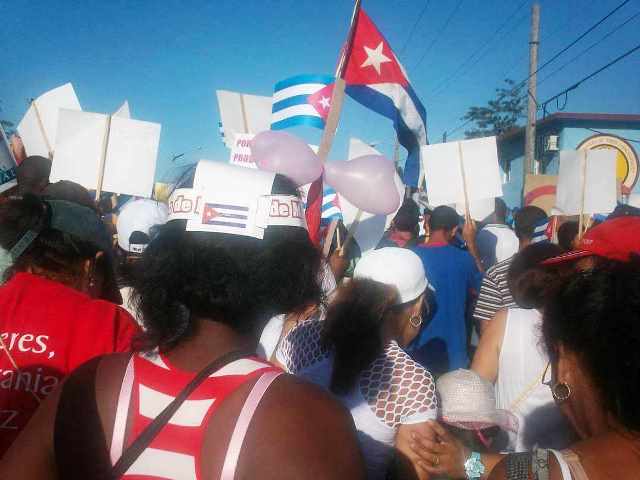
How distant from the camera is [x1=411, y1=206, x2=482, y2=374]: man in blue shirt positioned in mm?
3785

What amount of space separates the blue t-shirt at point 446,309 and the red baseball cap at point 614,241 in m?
2.20

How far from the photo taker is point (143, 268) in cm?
145

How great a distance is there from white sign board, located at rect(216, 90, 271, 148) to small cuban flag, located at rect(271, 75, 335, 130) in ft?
3.05

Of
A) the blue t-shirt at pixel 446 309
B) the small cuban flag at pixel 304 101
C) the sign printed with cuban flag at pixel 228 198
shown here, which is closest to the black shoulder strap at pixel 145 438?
the sign printed with cuban flag at pixel 228 198

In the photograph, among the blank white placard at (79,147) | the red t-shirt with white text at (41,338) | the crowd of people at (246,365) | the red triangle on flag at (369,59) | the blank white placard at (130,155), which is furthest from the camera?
the blank white placard at (130,155)

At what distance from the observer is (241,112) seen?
509cm

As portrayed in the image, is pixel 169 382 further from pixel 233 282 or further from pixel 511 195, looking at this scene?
pixel 511 195

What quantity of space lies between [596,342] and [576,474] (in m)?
0.32

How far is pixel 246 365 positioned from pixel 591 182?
5.19 m

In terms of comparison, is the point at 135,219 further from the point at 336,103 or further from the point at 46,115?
the point at 46,115

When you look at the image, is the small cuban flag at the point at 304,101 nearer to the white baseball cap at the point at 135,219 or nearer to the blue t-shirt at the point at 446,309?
the white baseball cap at the point at 135,219

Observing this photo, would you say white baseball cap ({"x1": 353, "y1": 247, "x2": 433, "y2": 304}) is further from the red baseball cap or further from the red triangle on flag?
the red triangle on flag

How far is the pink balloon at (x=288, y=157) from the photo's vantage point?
2443 mm

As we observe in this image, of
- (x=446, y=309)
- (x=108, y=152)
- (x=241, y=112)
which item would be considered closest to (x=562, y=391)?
(x=446, y=309)
